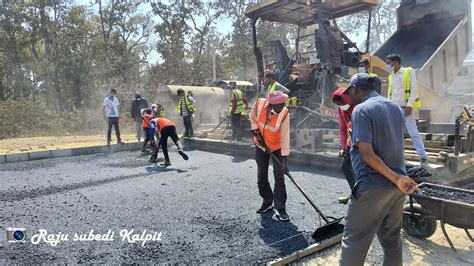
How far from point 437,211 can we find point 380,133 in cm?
129

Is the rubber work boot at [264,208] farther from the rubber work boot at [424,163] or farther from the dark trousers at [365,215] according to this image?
the rubber work boot at [424,163]

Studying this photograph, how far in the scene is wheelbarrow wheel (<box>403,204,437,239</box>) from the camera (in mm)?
3066

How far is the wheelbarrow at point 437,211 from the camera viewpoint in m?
2.80

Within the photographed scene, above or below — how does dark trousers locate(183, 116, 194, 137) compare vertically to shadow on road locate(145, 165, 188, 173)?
above

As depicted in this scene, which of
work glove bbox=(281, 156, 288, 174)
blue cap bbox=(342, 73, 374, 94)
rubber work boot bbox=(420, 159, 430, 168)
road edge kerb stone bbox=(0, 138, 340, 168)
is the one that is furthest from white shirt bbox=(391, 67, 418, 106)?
blue cap bbox=(342, 73, 374, 94)

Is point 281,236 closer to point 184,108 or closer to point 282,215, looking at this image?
point 282,215

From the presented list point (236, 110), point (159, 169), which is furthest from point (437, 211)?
point (236, 110)

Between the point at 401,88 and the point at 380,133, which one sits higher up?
the point at 401,88

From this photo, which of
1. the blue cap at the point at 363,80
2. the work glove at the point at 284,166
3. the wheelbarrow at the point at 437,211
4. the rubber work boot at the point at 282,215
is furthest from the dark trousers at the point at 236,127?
the blue cap at the point at 363,80

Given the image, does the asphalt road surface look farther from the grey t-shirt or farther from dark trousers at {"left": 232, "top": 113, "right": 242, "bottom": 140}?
dark trousers at {"left": 232, "top": 113, "right": 242, "bottom": 140}

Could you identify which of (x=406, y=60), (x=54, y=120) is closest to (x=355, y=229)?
(x=406, y=60)

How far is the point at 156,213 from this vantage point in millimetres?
4016

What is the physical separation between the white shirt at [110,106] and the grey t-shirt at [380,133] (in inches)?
301

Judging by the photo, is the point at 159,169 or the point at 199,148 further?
the point at 199,148
